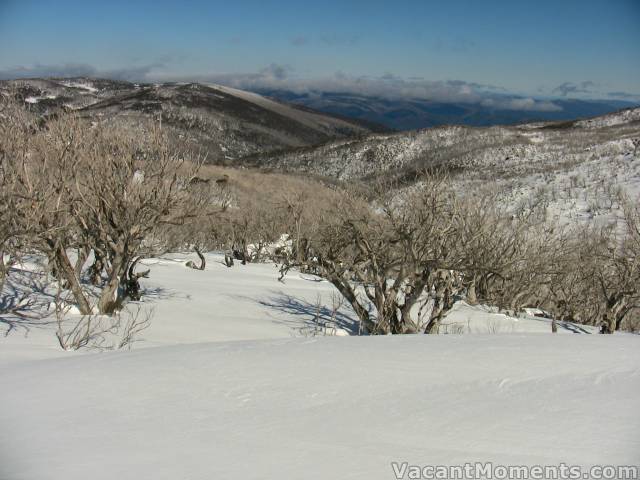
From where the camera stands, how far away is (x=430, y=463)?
119 inches

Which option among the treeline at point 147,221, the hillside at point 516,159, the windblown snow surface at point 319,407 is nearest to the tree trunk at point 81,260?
the treeline at point 147,221

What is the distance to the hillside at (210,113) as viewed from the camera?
113 metres

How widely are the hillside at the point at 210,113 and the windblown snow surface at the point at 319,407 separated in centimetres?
9109

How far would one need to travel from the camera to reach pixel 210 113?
406ft

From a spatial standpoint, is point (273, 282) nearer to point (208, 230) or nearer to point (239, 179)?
point (208, 230)

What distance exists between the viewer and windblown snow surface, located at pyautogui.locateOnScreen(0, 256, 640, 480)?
3096 millimetres

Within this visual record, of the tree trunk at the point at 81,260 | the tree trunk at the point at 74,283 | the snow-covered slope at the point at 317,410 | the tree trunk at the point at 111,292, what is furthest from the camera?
the tree trunk at the point at 81,260

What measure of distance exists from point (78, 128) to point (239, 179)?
1309 inches

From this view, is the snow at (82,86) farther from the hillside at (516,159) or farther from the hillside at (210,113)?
the hillside at (516,159)

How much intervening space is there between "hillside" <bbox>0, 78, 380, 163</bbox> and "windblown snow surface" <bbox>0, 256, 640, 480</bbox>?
91086 mm

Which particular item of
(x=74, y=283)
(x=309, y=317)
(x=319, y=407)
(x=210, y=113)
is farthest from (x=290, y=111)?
(x=319, y=407)

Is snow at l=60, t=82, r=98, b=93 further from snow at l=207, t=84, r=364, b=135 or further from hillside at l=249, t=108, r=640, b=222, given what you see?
hillside at l=249, t=108, r=640, b=222

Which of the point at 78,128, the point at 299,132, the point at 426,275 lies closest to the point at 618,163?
the point at 426,275

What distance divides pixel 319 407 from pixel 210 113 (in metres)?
125
